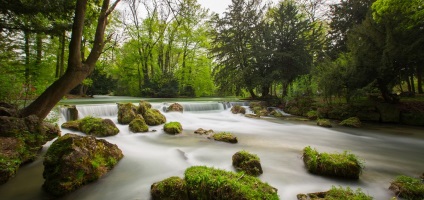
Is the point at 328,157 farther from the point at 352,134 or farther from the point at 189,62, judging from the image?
the point at 189,62

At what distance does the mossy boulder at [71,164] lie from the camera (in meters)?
3.64

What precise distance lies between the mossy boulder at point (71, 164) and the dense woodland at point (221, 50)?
4.58 ft

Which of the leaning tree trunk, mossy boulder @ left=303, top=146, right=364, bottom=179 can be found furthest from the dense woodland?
mossy boulder @ left=303, top=146, right=364, bottom=179

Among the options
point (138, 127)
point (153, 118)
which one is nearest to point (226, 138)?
point (138, 127)

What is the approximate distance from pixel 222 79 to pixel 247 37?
4844 millimetres

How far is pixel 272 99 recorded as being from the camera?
19.0 metres

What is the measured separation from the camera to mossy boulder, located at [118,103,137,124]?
32.0ft

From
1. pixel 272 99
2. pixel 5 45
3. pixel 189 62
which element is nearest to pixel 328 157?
pixel 5 45

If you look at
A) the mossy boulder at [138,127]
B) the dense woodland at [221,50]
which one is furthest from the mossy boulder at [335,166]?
the mossy boulder at [138,127]

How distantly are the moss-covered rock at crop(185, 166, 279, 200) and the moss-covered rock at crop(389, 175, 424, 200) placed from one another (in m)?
2.40

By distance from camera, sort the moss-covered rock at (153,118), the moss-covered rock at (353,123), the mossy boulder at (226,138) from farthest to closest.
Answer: the moss-covered rock at (353,123) → the moss-covered rock at (153,118) → the mossy boulder at (226,138)

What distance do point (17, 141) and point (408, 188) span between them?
Answer: 8067 millimetres

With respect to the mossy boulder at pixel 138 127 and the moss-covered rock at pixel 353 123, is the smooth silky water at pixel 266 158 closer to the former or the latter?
the mossy boulder at pixel 138 127

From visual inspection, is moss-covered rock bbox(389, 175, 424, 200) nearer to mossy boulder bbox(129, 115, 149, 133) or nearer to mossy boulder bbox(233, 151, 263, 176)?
mossy boulder bbox(233, 151, 263, 176)
